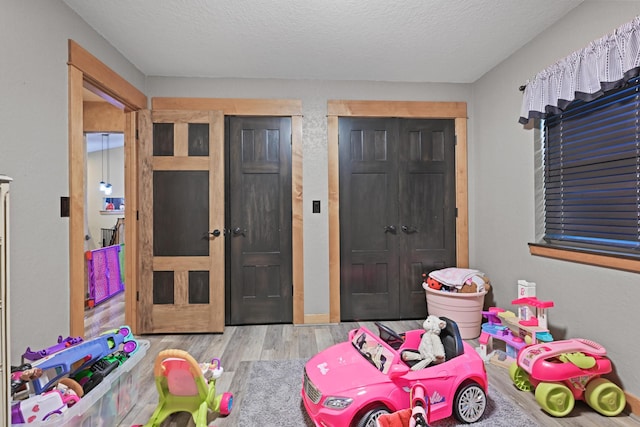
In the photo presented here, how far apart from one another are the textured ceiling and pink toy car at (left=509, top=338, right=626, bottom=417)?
2263mm

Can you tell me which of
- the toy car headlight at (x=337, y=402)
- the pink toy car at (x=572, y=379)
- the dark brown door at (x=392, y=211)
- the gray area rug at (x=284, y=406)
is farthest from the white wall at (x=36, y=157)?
the pink toy car at (x=572, y=379)

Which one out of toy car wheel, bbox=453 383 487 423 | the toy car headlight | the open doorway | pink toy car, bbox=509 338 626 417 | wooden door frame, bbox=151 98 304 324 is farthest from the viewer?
the open doorway

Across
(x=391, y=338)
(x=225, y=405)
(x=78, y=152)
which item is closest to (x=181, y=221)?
(x=78, y=152)

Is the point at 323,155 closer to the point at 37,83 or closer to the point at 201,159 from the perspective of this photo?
Result: the point at 201,159

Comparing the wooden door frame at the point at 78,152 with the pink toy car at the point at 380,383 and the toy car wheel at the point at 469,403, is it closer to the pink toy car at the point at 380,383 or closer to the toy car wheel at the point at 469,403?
the pink toy car at the point at 380,383

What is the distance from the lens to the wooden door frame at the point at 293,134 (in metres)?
3.55

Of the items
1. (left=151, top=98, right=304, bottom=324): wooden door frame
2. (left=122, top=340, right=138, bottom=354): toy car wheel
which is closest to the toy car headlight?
(left=122, top=340, right=138, bottom=354): toy car wheel

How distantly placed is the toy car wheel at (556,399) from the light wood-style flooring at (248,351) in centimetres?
4

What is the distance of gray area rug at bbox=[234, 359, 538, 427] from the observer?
1930mm

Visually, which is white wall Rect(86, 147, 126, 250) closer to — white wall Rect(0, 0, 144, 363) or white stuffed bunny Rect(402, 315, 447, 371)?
white wall Rect(0, 0, 144, 363)

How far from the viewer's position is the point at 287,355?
288 cm

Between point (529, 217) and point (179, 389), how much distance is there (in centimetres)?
287

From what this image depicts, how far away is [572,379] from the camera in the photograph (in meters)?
2.05

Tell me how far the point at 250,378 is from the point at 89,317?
2.68 metres
